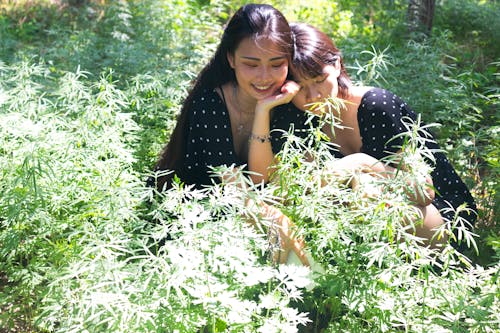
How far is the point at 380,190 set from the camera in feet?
7.52

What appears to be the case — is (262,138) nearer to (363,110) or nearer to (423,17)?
(363,110)

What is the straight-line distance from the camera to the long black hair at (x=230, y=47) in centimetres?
298

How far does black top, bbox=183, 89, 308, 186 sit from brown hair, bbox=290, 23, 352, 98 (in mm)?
240

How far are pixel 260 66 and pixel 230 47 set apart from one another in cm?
21

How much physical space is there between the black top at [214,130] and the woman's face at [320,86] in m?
0.14

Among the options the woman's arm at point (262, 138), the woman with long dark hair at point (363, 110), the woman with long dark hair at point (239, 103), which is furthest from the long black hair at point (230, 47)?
the woman's arm at point (262, 138)

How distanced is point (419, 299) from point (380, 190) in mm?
390

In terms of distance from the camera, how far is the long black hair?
Result: 2978mm

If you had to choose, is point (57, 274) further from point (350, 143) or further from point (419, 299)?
point (350, 143)

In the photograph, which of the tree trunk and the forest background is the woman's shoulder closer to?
the forest background

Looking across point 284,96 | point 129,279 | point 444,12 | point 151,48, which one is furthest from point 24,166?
point 444,12

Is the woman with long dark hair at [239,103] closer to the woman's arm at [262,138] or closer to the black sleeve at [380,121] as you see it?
the woman's arm at [262,138]

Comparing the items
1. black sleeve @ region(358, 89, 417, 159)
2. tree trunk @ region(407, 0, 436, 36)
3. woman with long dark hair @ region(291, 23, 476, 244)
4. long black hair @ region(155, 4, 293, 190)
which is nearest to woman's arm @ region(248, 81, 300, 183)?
woman with long dark hair @ region(291, 23, 476, 244)

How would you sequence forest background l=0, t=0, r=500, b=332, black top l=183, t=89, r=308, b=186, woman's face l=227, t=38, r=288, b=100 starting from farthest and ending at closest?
1. black top l=183, t=89, r=308, b=186
2. woman's face l=227, t=38, r=288, b=100
3. forest background l=0, t=0, r=500, b=332
